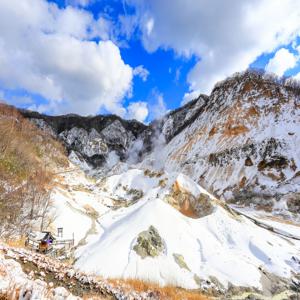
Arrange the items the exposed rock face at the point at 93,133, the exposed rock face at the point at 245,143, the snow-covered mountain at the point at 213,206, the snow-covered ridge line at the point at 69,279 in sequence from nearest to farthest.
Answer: the snow-covered ridge line at the point at 69,279
the snow-covered mountain at the point at 213,206
the exposed rock face at the point at 245,143
the exposed rock face at the point at 93,133

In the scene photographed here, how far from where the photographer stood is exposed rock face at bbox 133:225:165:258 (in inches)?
819

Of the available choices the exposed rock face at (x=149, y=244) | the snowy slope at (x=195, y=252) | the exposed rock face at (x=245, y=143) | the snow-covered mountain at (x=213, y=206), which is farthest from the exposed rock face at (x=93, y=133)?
the exposed rock face at (x=149, y=244)

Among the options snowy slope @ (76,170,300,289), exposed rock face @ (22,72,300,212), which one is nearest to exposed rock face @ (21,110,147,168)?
exposed rock face @ (22,72,300,212)

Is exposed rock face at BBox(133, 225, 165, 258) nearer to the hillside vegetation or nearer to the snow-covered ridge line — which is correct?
the hillside vegetation

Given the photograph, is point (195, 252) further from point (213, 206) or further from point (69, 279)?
point (69, 279)

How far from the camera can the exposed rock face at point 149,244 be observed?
20.8 m

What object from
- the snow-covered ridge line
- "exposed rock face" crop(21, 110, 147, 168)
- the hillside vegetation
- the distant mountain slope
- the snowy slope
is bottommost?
the snow-covered ridge line

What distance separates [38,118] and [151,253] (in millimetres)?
121952

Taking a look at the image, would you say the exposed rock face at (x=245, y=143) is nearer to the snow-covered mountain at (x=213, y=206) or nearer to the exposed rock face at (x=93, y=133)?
the snow-covered mountain at (x=213, y=206)

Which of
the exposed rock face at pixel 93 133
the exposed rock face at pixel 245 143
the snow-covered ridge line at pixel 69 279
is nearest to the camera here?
the snow-covered ridge line at pixel 69 279

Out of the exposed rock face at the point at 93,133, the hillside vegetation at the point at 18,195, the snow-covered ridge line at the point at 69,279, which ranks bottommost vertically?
the snow-covered ridge line at the point at 69,279

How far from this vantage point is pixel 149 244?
21.5m

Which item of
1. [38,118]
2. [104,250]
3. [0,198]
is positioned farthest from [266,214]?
[38,118]

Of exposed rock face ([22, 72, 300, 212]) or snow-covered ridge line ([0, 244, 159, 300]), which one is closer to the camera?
snow-covered ridge line ([0, 244, 159, 300])
